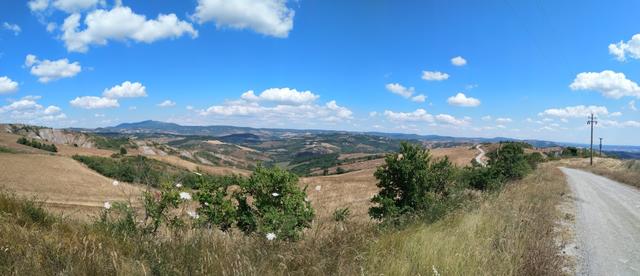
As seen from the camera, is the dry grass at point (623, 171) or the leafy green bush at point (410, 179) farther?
the dry grass at point (623, 171)

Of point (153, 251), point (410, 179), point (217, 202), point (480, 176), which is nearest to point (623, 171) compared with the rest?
point (480, 176)

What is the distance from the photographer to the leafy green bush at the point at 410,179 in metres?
15.2

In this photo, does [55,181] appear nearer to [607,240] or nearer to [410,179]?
[410,179]

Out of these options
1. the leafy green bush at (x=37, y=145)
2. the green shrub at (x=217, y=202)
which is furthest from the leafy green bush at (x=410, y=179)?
the leafy green bush at (x=37, y=145)

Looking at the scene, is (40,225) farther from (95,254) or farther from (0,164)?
(0,164)

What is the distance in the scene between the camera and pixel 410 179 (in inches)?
608

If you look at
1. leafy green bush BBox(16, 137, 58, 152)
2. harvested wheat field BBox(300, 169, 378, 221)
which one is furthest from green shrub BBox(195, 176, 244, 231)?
leafy green bush BBox(16, 137, 58, 152)

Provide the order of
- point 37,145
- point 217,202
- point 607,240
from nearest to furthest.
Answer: point 607,240 < point 217,202 < point 37,145

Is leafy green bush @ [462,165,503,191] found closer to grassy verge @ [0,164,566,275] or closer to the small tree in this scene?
the small tree

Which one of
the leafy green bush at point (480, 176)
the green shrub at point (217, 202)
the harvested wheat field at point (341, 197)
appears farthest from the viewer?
the leafy green bush at point (480, 176)

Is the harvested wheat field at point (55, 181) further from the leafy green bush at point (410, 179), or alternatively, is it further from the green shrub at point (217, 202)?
the green shrub at point (217, 202)

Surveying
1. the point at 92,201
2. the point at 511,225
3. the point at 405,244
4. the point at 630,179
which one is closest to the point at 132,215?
the point at 405,244

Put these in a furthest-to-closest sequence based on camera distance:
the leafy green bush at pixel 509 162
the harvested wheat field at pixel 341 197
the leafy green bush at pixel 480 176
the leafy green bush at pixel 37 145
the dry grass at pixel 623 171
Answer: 1. the leafy green bush at pixel 37 145
2. the dry grass at pixel 623 171
3. the leafy green bush at pixel 509 162
4. the leafy green bush at pixel 480 176
5. the harvested wheat field at pixel 341 197

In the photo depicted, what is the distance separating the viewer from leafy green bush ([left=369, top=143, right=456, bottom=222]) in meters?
15.2
